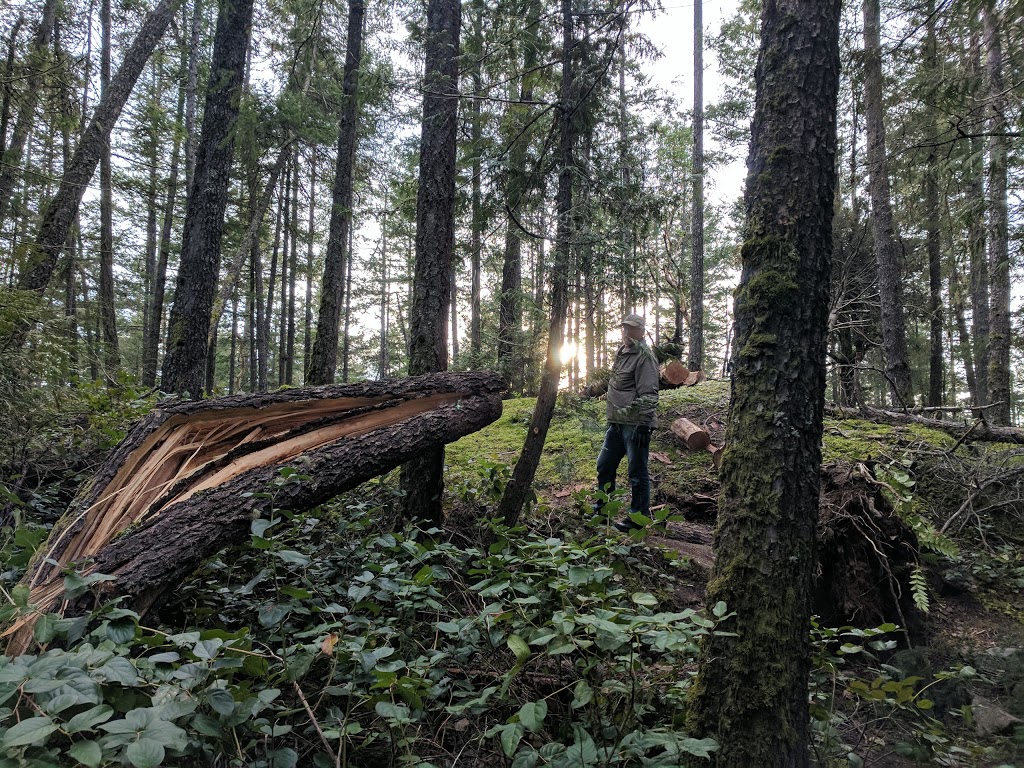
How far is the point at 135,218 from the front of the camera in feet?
62.0

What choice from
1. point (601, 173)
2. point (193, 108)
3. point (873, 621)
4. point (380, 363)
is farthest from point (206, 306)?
point (380, 363)

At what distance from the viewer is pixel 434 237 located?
4.63 metres

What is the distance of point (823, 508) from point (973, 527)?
2.08 m

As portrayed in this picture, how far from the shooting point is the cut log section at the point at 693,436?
743 centimetres

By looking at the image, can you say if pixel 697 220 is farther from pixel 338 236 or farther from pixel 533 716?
pixel 533 716

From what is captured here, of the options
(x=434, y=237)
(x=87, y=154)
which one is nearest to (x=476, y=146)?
(x=434, y=237)

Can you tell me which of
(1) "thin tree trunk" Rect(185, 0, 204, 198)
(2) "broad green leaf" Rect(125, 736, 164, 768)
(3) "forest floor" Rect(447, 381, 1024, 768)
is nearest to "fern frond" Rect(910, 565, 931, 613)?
(3) "forest floor" Rect(447, 381, 1024, 768)

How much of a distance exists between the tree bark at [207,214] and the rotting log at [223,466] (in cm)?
432

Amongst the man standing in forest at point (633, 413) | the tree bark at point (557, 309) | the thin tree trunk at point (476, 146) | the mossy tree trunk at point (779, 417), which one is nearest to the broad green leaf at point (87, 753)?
the mossy tree trunk at point (779, 417)

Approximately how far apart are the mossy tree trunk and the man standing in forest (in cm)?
278

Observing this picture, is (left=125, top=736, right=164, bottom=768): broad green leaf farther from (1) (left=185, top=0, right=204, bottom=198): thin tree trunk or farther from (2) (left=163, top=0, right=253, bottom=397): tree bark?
(1) (left=185, top=0, right=204, bottom=198): thin tree trunk

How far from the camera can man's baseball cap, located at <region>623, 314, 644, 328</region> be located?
17.8 ft

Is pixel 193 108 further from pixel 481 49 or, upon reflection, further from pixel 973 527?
pixel 973 527

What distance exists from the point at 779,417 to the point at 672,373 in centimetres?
947
